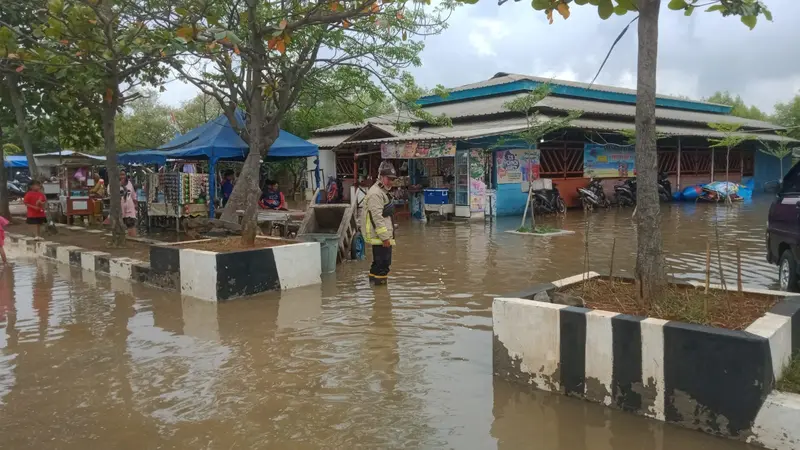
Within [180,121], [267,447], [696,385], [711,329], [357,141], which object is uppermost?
[180,121]

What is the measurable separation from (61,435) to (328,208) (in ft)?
22.1

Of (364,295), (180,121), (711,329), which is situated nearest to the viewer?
(711,329)

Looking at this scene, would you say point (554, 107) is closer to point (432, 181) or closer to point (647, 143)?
point (432, 181)

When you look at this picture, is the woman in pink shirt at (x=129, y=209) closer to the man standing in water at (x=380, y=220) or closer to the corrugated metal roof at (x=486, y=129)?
the corrugated metal roof at (x=486, y=129)

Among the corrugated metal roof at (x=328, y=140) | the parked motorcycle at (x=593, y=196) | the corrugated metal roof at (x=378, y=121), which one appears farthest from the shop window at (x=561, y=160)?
the corrugated metal roof at (x=328, y=140)

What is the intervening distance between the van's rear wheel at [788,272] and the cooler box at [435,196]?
408 inches

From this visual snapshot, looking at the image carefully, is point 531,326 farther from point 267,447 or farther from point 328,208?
point 328,208

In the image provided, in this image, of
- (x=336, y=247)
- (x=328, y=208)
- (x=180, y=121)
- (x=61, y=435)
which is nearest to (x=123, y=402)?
(x=61, y=435)

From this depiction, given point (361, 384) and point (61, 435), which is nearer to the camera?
point (61, 435)

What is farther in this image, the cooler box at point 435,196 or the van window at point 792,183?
the cooler box at point 435,196

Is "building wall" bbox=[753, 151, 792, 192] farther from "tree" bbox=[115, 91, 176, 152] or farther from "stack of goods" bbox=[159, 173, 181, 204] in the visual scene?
"tree" bbox=[115, 91, 176, 152]

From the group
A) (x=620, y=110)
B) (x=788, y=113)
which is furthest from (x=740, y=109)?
(x=620, y=110)

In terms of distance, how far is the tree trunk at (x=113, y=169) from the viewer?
1105 centimetres

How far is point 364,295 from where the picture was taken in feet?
23.6
